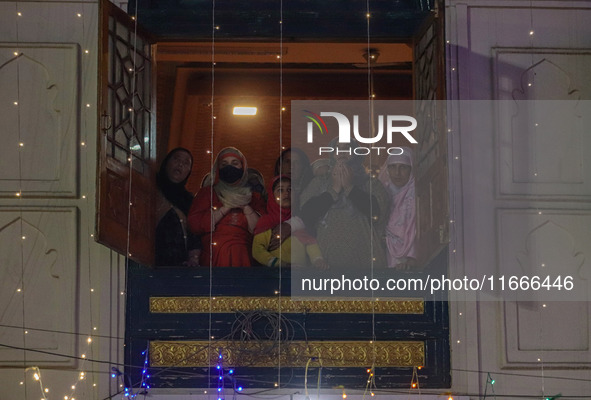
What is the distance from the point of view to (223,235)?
5957 mm

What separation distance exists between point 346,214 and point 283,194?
1.52ft

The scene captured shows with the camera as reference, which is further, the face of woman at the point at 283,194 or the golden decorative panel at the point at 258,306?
the face of woman at the point at 283,194

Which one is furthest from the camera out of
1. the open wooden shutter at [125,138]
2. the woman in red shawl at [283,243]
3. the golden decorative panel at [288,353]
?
the woman in red shawl at [283,243]

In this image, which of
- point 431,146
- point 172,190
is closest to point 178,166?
point 172,190

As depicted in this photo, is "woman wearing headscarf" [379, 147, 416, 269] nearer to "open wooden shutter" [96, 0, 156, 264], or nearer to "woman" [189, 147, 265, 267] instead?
"woman" [189, 147, 265, 267]

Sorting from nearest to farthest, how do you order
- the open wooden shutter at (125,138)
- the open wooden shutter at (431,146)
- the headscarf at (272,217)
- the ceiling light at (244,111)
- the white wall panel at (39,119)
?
the open wooden shutter at (125,138)
the open wooden shutter at (431,146)
the white wall panel at (39,119)
the headscarf at (272,217)
the ceiling light at (244,111)

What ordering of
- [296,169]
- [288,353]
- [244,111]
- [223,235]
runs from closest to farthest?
[288,353] < [223,235] < [296,169] < [244,111]

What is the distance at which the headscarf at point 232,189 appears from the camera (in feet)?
19.8

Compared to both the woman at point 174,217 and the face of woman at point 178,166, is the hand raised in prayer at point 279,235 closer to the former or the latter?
the woman at point 174,217

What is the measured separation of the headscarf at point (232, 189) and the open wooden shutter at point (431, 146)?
3.90 feet

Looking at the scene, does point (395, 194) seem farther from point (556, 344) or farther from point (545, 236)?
point (556, 344)

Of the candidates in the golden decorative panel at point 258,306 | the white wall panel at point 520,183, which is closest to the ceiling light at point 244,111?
the white wall panel at point 520,183

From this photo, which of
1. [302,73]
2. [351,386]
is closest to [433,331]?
[351,386]

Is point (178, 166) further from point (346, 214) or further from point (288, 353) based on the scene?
point (288, 353)
